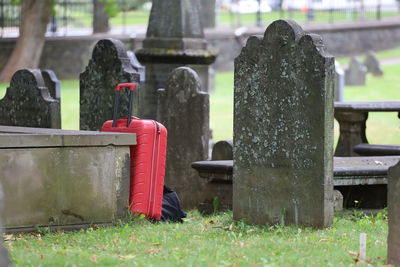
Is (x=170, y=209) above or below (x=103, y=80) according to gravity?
below

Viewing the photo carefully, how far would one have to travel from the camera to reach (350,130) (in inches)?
579

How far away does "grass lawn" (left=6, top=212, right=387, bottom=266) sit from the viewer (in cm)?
743

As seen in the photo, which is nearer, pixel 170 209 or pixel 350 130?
pixel 170 209

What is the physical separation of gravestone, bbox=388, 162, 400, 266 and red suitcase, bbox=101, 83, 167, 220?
294cm

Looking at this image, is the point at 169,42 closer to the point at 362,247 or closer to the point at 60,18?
the point at 362,247

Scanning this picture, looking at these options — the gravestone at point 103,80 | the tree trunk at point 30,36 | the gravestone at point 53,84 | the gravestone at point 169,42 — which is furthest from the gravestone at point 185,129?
the tree trunk at point 30,36

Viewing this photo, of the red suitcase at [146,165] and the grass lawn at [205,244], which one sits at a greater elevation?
the red suitcase at [146,165]

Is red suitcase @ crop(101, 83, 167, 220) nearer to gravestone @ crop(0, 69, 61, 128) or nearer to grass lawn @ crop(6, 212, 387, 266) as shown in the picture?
grass lawn @ crop(6, 212, 387, 266)

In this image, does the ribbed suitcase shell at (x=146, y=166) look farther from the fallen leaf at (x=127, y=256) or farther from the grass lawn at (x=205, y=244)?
the fallen leaf at (x=127, y=256)

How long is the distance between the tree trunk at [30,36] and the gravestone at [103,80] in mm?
18659

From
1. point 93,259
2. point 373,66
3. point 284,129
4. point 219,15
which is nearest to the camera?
point 93,259

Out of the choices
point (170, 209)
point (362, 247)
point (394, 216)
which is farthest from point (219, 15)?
point (394, 216)

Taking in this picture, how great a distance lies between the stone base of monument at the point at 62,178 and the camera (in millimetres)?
8852

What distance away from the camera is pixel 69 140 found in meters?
9.02
